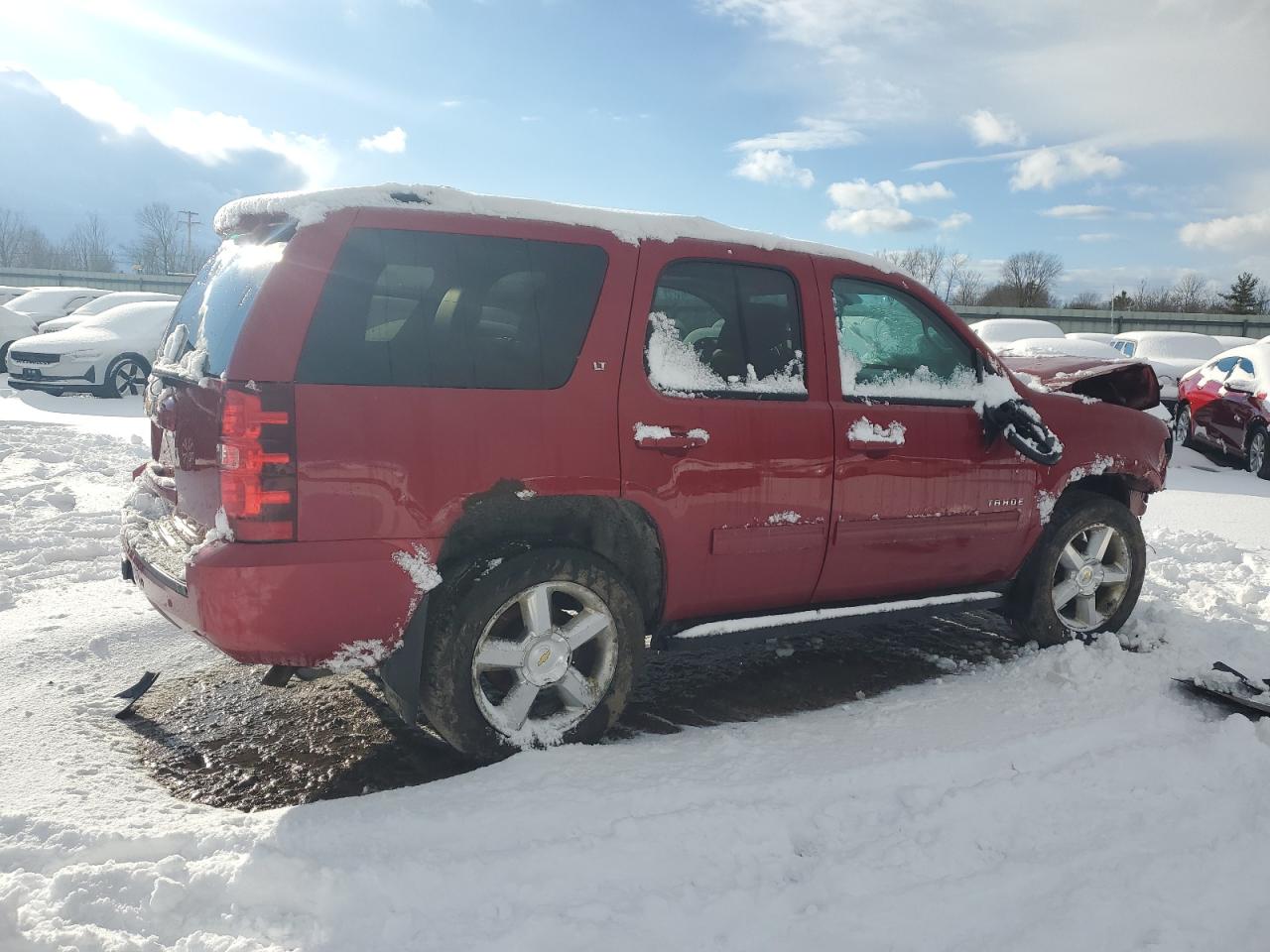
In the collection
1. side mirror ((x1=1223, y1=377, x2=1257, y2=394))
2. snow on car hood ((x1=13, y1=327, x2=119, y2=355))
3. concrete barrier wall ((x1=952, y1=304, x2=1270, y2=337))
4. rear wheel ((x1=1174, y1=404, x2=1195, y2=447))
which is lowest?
rear wheel ((x1=1174, y1=404, x2=1195, y2=447))

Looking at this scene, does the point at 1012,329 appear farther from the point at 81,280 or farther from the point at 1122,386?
the point at 81,280

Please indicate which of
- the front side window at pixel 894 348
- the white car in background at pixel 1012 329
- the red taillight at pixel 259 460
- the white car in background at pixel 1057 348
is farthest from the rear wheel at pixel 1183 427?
the red taillight at pixel 259 460

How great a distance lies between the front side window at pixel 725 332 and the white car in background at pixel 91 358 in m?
13.1

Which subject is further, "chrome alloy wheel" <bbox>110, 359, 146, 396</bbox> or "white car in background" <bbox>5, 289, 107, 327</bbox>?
"white car in background" <bbox>5, 289, 107, 327</bbox>

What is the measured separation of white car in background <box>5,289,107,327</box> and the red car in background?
21.2 m

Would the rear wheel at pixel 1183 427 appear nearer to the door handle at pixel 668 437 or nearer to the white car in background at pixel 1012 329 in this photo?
the white car in background at pixel 1012 329

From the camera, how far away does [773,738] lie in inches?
136

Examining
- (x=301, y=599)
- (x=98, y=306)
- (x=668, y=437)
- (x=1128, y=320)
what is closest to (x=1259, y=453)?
(x=668, y=437)

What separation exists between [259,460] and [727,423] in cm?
161

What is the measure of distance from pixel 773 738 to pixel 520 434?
1.46 metres

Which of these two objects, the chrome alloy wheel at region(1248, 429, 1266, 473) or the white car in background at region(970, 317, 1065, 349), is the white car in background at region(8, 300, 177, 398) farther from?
the white car in background at region(970, 317, 1065, 349)

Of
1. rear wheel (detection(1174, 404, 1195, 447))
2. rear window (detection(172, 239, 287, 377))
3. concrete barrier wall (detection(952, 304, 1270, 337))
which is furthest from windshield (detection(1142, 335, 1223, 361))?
Answer: concrete barrier wall (detection(952, 304, 1270, 337))

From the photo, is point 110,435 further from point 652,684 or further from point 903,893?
point 903,893

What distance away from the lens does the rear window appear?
289 cm
